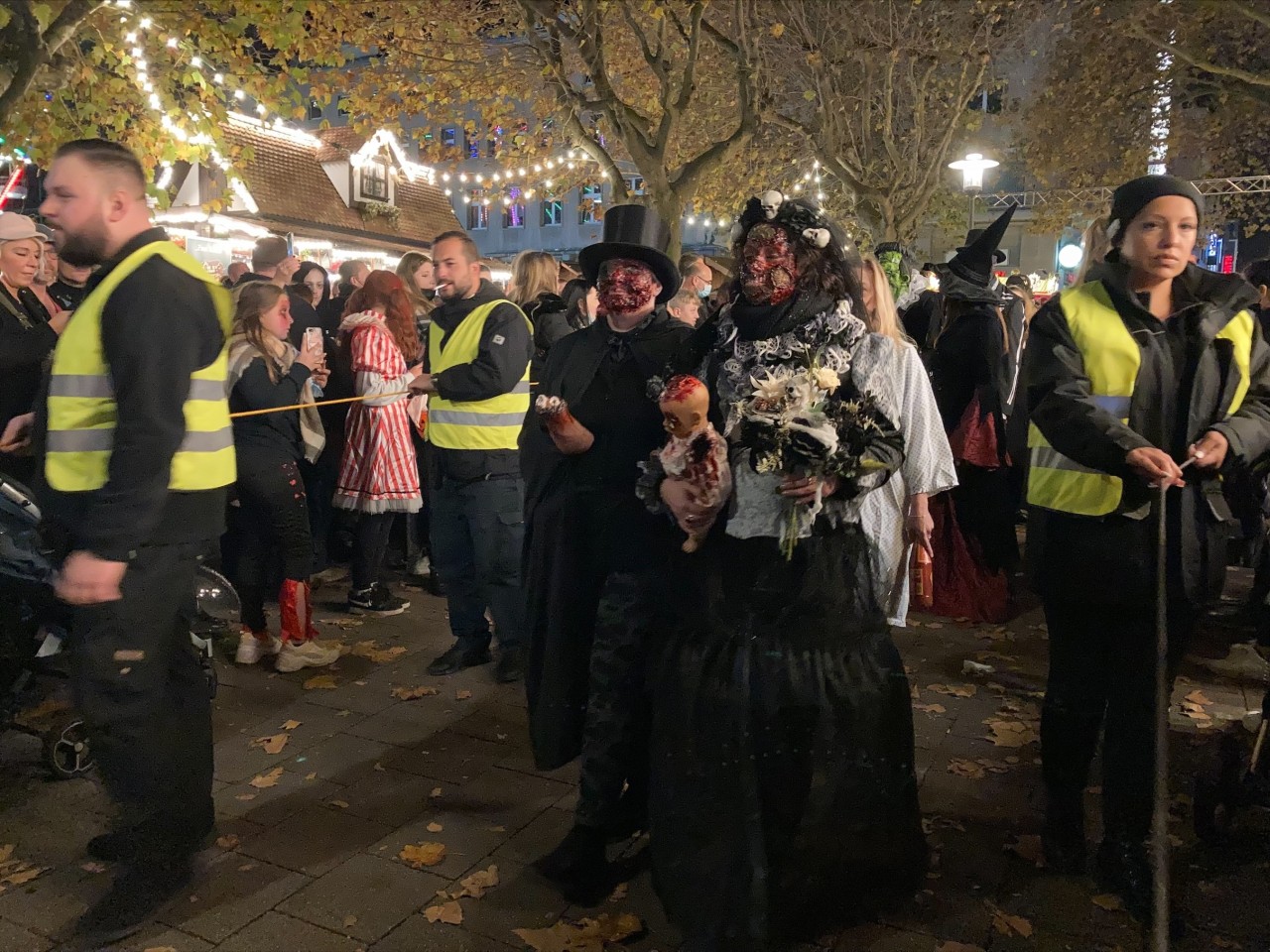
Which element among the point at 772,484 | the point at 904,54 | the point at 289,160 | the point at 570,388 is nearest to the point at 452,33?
the point at 904,54

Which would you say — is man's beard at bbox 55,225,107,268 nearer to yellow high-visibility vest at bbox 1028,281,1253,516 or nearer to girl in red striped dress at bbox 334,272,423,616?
yellow high-visibility vest at bbox 1028,281,1253,516

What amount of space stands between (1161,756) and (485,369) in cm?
351

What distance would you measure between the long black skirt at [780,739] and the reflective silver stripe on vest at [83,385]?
5.99 feet

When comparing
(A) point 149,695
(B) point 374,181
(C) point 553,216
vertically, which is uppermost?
(C) point 553,216

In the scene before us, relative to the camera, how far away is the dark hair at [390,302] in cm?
636

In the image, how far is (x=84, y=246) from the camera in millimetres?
2939

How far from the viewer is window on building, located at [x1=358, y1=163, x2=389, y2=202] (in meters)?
24.2

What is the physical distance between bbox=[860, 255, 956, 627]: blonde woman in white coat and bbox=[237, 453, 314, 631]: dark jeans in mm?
3385

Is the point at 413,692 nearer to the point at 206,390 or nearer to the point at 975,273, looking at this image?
the point at 206,390

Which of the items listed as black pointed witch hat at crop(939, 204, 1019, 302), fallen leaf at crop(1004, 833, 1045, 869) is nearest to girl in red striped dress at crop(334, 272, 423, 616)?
black pointed witch hat at crop(939, 204, 1019, 302)

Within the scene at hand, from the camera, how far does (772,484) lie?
287cm

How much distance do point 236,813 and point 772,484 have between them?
2477 mm

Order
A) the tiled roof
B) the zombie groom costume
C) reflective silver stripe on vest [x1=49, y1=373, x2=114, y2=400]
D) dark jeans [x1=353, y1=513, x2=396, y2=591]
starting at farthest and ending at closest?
the tiled roof, dark jeans [x1=353, y1=513, x2=396, y2=591], the zombie groom costume, reflective silver stripe on vest [x1=49, y1=373, x2=114, y2=400]

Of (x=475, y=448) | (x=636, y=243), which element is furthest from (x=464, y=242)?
(x=636, y=243)
